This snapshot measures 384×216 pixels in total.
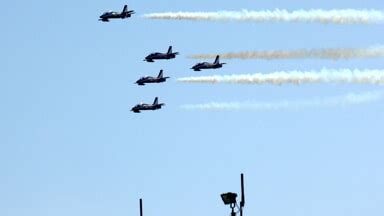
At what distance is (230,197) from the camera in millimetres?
180625

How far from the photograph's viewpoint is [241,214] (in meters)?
181

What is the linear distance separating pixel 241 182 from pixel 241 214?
5624 millimetres

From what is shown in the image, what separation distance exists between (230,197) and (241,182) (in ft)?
16.3

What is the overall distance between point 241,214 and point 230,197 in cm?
238

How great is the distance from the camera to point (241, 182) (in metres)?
185
